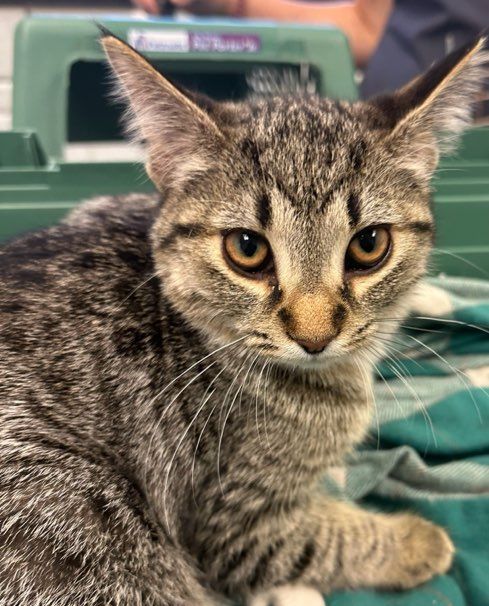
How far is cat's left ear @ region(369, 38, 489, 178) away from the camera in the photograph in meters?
0.82

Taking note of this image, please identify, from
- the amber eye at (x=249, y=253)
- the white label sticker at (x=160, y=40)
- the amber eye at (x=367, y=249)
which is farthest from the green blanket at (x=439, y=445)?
the white label sticker at (x=160, y=40)

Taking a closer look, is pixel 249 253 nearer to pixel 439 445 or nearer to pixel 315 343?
pixel 315 343

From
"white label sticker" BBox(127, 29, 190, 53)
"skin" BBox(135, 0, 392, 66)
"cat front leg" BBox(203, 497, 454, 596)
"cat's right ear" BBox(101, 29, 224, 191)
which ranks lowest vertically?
"cat front leg" BBox(203, 497, 454, 596)

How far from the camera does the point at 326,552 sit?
959 mm

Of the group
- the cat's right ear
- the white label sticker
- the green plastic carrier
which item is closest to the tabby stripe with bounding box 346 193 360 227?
the cat's right ear

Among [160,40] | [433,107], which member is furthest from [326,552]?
[160,40]

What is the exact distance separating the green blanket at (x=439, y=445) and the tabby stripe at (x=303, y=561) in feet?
0.25

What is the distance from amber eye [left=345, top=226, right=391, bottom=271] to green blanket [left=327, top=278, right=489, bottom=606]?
0.27m

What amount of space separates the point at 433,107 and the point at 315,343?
419 millimetres

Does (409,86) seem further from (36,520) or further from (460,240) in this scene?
(36,520)

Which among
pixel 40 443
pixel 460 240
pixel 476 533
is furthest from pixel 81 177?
pixel 476 533

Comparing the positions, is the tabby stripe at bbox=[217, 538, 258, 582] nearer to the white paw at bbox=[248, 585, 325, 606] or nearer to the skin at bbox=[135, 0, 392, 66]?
the white paw at bbox=[248, 585, 325, 606]

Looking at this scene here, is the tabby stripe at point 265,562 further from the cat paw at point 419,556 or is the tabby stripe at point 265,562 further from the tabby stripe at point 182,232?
the tabby stripe at point 182,232

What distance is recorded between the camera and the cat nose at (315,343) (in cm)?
77
